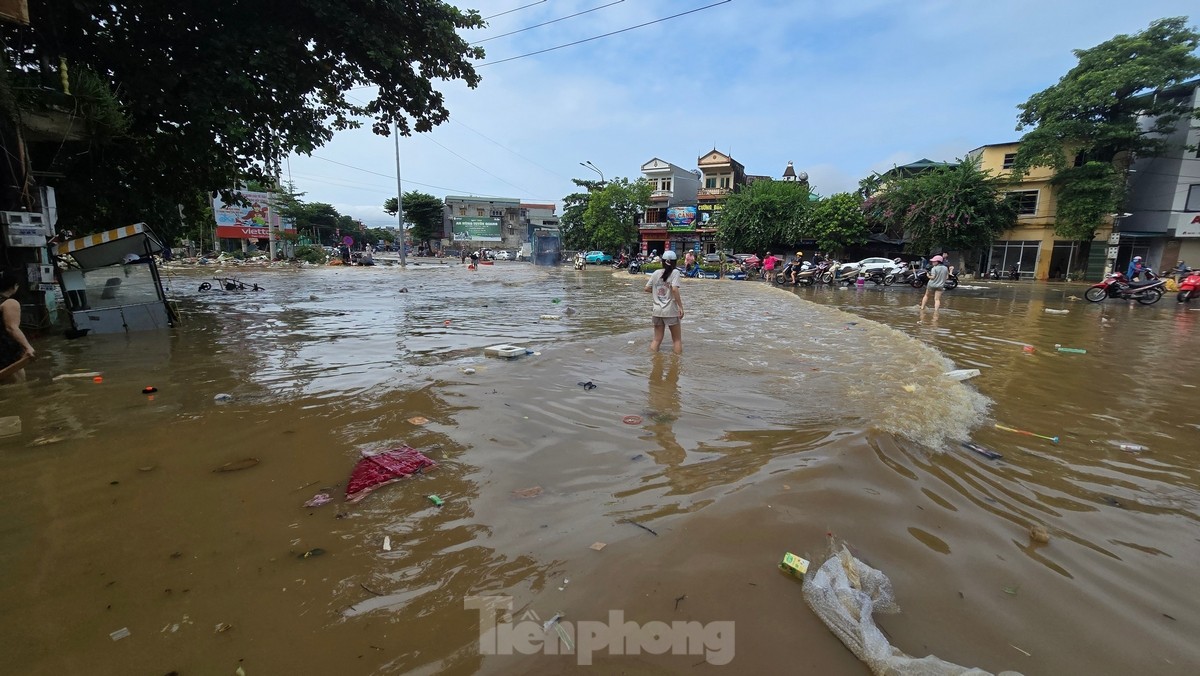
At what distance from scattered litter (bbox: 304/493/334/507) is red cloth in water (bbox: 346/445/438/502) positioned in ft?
0.34

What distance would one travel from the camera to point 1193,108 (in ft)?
80.8

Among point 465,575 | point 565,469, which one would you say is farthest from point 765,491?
point 465,575

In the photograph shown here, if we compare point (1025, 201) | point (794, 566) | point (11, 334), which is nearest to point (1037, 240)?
point (1025, 201)

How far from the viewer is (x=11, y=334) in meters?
6.20

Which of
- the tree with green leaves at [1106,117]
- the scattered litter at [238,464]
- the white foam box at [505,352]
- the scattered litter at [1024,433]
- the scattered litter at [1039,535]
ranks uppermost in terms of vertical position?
the tree with green leaves at [1106,117]

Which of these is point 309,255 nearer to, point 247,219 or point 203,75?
point 247,219

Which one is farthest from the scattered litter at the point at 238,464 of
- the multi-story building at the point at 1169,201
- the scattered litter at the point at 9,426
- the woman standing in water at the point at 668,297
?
the multi-story building at the point at 1169,201

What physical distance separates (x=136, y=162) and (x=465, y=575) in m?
13.3

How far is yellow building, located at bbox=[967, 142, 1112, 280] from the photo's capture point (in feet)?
93.6

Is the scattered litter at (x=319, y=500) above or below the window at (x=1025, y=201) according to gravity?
below

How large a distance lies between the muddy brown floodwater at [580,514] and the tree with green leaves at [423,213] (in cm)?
6365

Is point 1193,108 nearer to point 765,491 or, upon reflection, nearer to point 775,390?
point 775,390

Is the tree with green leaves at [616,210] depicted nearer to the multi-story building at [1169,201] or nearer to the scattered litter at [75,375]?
the multi-story building at [1169,201]

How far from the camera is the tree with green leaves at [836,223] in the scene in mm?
32312
